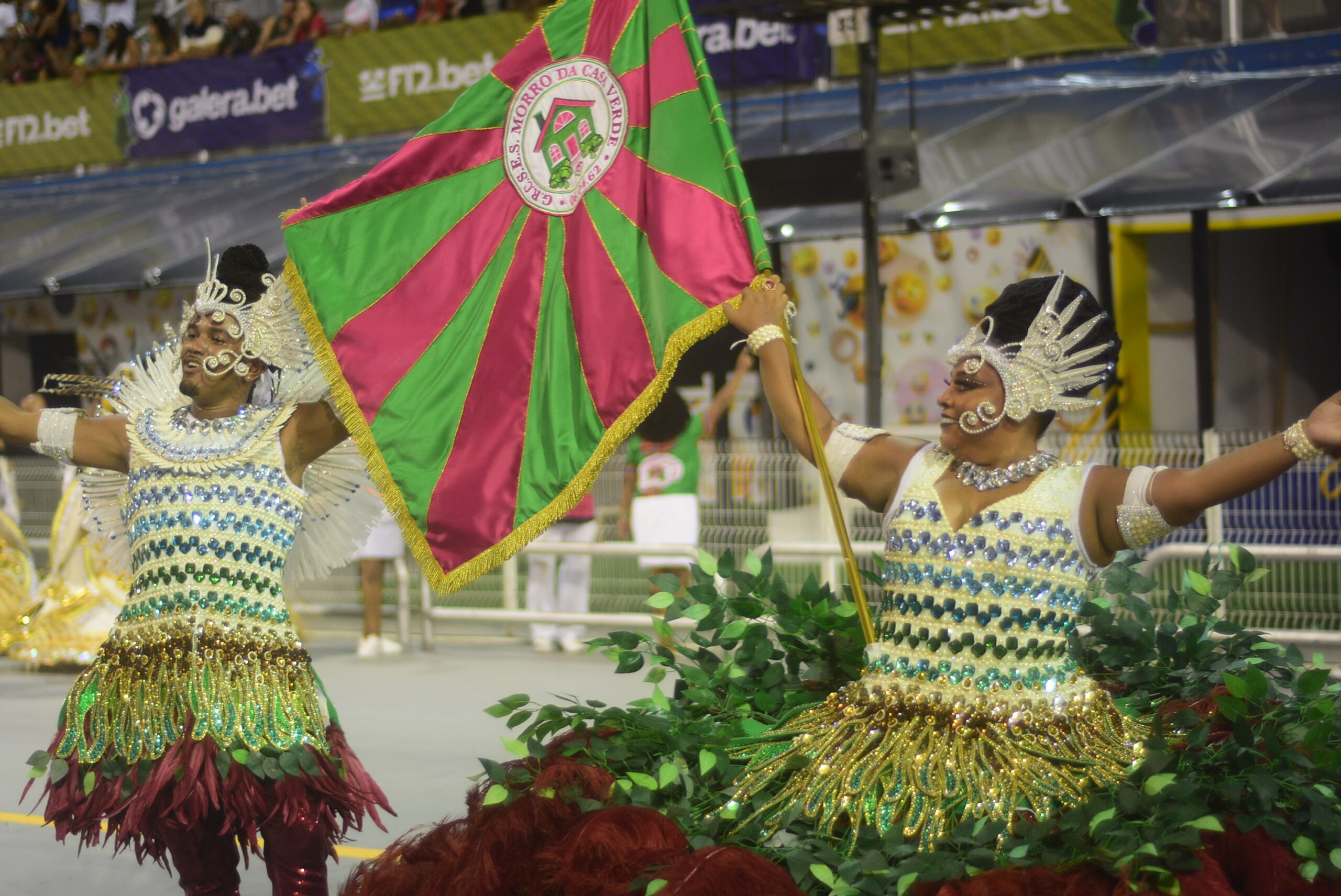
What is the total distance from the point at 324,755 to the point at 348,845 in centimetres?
147

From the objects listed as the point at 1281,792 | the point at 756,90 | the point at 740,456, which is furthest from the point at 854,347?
the point at 1281,792

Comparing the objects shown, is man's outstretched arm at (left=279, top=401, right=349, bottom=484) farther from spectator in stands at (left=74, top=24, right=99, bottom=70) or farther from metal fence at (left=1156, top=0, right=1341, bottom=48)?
spectator in stands at (left=74, top=24, right=99, bottom=70)

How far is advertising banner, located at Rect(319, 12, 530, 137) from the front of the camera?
1344 cm

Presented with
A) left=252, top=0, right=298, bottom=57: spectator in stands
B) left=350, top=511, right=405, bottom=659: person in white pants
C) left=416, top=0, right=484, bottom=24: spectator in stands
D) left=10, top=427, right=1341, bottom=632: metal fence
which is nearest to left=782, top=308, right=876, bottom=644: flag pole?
left=10, top=427, right=1341, bottom=632: metal fence

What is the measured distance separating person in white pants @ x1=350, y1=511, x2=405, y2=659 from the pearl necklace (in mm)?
5671

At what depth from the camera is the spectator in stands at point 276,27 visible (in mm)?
14734

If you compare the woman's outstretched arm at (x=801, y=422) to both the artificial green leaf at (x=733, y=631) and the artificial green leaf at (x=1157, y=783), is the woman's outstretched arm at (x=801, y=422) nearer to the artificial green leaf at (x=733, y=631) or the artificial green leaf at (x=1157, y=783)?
the artificial green leaf at (x=733, y=631)

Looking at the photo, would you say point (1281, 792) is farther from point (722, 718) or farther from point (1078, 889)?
point (722, 718)

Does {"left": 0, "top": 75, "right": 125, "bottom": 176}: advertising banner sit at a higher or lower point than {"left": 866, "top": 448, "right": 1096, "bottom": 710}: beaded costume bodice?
higher

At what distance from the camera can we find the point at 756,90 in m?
12.4

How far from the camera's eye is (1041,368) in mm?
2918

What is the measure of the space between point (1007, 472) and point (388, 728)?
4.24 meters

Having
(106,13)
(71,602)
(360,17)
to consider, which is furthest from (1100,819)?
(106,13)

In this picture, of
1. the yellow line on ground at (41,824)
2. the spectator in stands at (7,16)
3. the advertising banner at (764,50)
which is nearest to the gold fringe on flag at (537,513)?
the yellow line on ground at (41,824)
